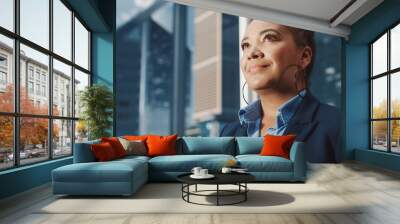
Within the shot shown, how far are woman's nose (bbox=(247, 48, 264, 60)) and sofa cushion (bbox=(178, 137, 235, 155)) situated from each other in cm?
306

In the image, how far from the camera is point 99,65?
8617 millimetres

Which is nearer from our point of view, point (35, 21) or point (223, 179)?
point (223, 179)

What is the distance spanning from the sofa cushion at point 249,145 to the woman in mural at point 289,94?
93.4 inches

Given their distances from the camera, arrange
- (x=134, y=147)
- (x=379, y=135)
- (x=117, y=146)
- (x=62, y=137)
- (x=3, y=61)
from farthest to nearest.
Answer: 1. (x=379, y=135)
2. (x=62, y=137)
3. (x=134, y=147)
4. (x=117, y=146)
5. (x=3, y=61)

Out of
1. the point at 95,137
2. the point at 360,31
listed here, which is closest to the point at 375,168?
the point at 360,31

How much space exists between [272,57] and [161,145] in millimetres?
3938

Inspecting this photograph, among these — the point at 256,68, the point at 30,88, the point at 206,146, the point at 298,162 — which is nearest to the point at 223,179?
the point at 298,162

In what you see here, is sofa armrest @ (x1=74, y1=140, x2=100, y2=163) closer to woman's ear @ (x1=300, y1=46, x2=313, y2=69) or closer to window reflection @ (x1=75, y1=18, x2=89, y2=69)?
window reflection @ (x1=75, y1=18, x2=89, y2=69)

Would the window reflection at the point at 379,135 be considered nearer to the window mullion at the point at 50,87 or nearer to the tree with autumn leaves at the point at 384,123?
the tree with autumn leaves at the point at 384,123

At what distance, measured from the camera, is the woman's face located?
8898 mm

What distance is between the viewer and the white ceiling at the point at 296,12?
301 inches

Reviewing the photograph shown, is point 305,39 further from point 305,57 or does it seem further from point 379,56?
point 379,56

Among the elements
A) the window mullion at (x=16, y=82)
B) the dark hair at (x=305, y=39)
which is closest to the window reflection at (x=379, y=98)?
the dark hair at (x=305, y=39)

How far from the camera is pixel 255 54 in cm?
905
